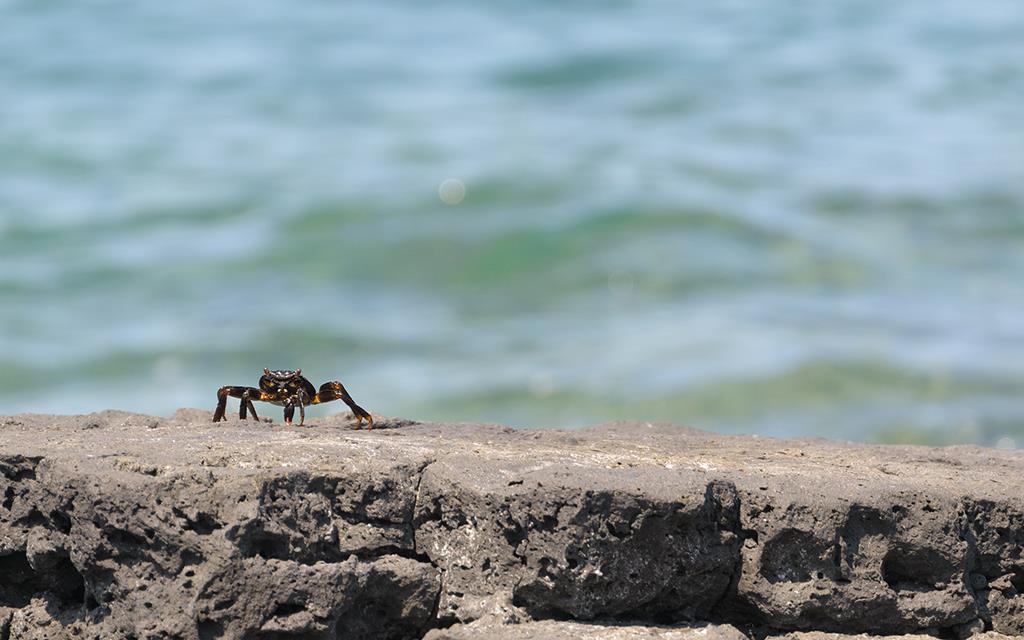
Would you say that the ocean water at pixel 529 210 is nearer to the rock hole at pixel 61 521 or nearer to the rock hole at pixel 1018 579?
the rock hole at pixel 1018 579

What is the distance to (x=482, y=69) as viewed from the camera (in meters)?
19.9

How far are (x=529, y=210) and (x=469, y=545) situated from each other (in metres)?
12.2

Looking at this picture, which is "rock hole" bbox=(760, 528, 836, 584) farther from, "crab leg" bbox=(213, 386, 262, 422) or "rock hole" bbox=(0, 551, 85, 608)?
"rock hole" bbox=(0, 551, 85, 608)

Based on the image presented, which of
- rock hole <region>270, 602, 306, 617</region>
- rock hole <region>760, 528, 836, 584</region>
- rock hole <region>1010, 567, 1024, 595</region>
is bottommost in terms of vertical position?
rock hole <region>270, 602, 306, 617</region>

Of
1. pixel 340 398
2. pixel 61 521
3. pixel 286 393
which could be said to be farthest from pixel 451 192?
pixel 61 521

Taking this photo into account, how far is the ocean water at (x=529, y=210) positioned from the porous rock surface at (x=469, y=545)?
7019mm

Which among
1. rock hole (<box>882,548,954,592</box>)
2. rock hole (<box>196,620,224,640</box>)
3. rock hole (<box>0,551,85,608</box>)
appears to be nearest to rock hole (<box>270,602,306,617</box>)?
rock hole (<box>196,620,224,640</box>)

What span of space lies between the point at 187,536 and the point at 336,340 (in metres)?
9.45

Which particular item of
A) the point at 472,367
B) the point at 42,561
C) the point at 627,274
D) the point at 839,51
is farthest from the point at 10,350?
the point at 839,51

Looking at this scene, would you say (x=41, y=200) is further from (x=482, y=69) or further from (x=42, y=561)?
(x=42, y=561)

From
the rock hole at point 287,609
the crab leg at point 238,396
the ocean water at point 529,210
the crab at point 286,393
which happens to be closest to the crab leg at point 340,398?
the crab at point 286,393

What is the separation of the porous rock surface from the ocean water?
7.02m

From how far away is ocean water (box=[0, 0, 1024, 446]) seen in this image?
12.2m

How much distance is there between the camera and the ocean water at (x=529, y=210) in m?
12.2
